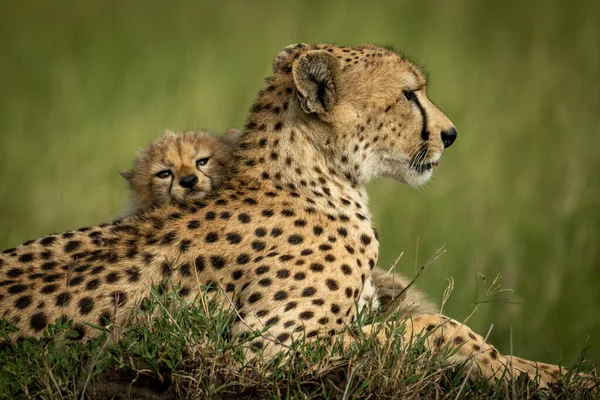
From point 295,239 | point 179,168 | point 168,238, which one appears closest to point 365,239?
point 295,239

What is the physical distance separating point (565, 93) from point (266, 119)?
4.77 metres

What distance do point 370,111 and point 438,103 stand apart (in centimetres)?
394

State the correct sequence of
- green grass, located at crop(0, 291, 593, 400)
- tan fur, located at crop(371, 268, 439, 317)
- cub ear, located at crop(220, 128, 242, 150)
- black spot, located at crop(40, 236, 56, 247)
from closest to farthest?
green grass, located at crop(0, 291, 593, 400)
black spot, located at crop(40, 236, 56, 247)
tan fur, located at crop(371, 268, 439, 317)
cub ear, located at crop(220, 128, 242, 150)

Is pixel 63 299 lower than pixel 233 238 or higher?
lower

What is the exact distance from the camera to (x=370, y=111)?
3801 millimetres

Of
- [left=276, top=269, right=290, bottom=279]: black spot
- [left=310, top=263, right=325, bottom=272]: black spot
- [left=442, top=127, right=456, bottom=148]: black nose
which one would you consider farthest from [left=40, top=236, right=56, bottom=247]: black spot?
[left=442, top=127, right=456, bottom=148]: black nose

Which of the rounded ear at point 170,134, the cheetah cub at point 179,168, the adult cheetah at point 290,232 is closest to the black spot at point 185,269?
the adult cheetah at point 290,232

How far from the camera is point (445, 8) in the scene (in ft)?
32.9

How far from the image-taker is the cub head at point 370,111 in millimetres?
3699

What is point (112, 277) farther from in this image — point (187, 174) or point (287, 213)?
point (187, 174)

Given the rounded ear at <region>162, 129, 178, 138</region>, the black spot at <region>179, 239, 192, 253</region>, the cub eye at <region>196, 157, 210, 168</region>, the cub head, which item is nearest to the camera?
the black spot at <region>179, 239, 192, 253</region>

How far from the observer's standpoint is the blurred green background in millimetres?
5816

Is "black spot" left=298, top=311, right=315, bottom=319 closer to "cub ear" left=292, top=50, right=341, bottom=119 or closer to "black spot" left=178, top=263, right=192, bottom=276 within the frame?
"black spot" left=178, top=263, right=192, bottom=276

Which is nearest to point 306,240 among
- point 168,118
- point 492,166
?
point 492,166
